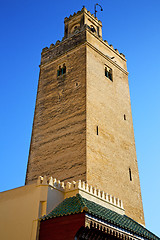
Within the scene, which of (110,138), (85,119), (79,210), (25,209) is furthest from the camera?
(110,138)

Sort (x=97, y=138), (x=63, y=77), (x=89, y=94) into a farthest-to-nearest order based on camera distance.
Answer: (x=63, y=77) → (x=89, y=94) → (x=97, y=138)

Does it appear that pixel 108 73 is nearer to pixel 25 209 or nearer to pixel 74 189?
pixel 74 189

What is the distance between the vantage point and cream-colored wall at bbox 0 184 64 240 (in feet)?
27.5

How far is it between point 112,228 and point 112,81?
10.5m

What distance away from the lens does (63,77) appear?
53.7 ft

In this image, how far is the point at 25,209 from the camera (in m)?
8.80

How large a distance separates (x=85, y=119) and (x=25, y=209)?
5.80 m

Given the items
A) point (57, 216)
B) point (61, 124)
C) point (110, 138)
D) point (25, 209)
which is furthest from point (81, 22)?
point (57, 216)

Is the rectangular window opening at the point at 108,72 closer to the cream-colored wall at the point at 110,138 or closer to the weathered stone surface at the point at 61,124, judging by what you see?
the cream-colored wall at the point at 110,138

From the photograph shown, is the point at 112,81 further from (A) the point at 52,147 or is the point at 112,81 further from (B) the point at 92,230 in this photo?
(B) the point at 92,230

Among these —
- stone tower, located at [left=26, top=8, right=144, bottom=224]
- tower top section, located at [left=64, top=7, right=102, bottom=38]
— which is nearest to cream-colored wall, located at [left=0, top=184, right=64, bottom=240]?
stone tower, located at [left=26, top=8, right=144, bottom=224]

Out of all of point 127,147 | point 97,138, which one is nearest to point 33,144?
point 97,138

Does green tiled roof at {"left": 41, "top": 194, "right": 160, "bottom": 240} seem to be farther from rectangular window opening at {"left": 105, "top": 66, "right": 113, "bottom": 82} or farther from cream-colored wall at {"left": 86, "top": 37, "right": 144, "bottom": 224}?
rectangular window opening at {"left": 105, "top": 66, "right": 113, "bottom": 82}

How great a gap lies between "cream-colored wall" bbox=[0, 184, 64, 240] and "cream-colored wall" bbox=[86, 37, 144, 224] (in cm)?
333
